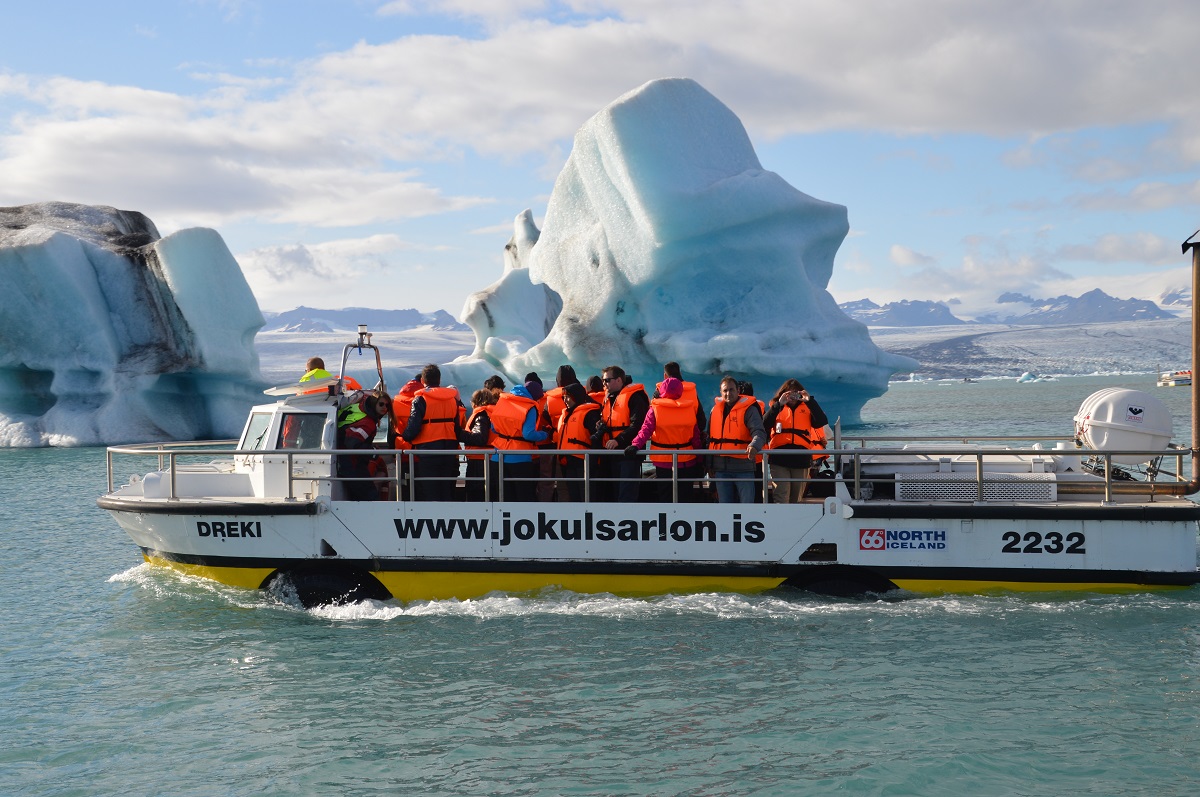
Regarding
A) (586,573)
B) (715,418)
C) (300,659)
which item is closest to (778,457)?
(715,418)

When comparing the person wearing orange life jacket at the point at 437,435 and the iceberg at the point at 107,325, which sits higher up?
the iceberg at the point at 107,325

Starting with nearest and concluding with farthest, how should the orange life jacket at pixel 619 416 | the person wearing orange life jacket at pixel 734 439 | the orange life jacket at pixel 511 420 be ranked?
the person wearing orange life jacket at pixel 734 439
the orange life jacket at pixel 619 416
the orange life jacket at pixel 511 420

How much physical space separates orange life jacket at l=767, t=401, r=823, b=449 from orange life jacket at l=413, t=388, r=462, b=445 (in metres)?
2.54

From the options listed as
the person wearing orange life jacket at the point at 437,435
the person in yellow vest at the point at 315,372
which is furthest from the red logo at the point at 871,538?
the person in yellow vest at the point at 315,372

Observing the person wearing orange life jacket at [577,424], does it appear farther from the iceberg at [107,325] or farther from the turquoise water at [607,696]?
the iceberg at [107,325]

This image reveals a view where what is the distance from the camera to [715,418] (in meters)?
7.97

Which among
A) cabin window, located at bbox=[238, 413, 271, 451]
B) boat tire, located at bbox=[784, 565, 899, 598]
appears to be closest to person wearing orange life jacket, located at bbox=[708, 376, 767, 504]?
boat tire, located at bbox=[784, 565, 899, 598]

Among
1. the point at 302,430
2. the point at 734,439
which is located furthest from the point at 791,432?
the point at 302,430

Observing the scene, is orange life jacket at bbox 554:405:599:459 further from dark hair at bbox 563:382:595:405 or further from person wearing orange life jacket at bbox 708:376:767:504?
person wearing orange life jacket at bbox 708:376:767:504

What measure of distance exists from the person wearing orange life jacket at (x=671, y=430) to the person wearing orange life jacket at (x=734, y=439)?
6.6 inches

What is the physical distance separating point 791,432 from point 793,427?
4 centimetres

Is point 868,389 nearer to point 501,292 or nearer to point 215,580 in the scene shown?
point 501,292

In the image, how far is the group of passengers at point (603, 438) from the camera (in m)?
7.87

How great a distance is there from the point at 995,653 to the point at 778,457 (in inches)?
84.5
